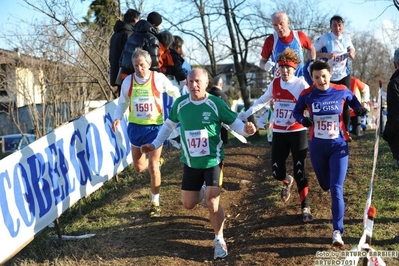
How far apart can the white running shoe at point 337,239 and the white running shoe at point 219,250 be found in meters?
1.15

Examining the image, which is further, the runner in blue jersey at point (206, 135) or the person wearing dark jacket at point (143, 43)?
the person wearing dark jacket at point (143, 43)

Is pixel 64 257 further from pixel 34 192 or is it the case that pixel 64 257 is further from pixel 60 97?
pixel 60 97

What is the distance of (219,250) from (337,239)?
1.24m

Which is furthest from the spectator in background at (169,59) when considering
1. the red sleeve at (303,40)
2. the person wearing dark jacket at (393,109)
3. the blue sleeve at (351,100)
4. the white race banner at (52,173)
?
the person wearing dark jacket at (393,109)

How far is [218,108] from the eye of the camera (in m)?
5.57

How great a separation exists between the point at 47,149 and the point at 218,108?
230cm

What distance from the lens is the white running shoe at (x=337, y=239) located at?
5.17 metres

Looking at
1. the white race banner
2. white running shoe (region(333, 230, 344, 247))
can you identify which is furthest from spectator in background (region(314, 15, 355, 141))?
white running shoe (region(333, 230, 344, 247))

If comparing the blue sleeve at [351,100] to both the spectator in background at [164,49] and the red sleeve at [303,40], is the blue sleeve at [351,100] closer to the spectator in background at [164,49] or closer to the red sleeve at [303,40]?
the red sleeve at [303,40]

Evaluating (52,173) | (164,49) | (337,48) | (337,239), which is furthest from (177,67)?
(337,239)

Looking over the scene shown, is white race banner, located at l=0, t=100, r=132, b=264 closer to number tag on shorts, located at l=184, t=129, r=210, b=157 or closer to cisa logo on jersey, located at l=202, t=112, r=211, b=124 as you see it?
number tag on shorts, located at l=184, t=129, r=210, b=157

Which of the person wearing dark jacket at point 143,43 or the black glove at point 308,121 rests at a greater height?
the person wearing dark jacket at point 143,43

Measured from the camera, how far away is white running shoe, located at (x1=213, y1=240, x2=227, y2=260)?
5.54 metres

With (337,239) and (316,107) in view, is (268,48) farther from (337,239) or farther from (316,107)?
(337,239)
